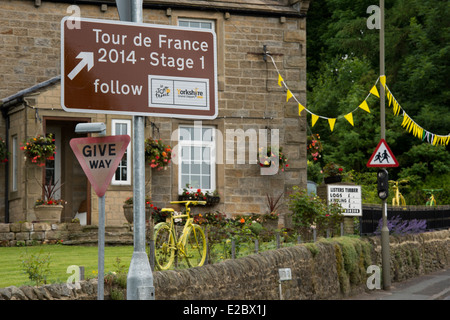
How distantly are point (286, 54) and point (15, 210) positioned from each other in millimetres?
8526

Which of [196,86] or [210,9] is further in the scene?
[210,9]

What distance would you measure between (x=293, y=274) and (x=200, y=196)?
7535mm

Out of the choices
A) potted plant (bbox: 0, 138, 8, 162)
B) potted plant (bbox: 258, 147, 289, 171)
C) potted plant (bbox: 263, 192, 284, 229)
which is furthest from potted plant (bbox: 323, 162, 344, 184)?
potted plant (bbox: 0, 138, 8, 162)

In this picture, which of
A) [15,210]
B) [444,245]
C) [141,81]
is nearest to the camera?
[141,81]

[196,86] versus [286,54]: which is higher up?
[286,54]

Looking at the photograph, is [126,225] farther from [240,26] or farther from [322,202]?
[240,26]

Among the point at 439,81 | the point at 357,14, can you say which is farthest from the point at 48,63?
the point at 357,14

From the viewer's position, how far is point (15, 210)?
20.2 meters

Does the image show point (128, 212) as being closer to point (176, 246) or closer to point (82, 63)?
point (176, 246)

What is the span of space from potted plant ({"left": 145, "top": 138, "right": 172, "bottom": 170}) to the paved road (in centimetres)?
641

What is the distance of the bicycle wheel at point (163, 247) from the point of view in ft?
38.8

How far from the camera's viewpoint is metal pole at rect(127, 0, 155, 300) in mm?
6941

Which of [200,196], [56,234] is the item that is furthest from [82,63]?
[200,196]

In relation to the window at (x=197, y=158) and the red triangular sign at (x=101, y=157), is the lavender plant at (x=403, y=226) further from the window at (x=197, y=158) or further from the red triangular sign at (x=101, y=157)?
the red triangular sign at (x=101, y=157)
